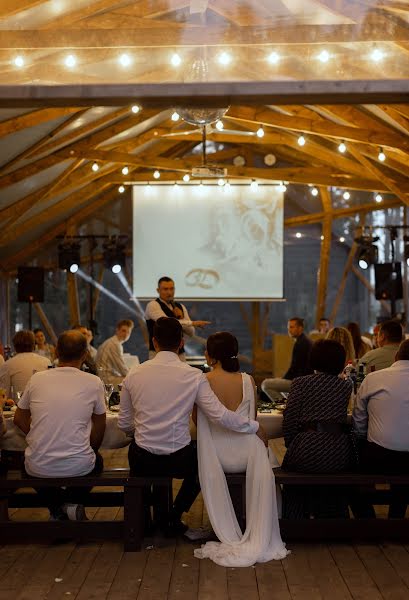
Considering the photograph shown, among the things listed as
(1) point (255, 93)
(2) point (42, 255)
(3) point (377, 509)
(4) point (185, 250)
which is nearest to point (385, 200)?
(4) point (185, 250)

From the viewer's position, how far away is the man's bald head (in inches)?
203

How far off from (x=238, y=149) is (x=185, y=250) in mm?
4266

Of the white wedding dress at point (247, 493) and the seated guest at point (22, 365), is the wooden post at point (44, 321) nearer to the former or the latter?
the seated guest at point (22, 365)

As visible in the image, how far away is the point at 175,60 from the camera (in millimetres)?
4879

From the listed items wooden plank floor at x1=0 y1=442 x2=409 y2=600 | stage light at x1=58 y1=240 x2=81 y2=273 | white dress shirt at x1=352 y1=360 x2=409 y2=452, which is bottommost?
wooden plank floor at x1=0 y1=442 x2=409 y2=600

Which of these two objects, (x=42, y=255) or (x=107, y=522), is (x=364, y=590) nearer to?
(x=107, y=522)

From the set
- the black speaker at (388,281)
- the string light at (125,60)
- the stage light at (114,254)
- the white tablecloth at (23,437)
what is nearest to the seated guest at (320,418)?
the white tablecloth at (23,437)

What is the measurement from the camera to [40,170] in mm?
13195

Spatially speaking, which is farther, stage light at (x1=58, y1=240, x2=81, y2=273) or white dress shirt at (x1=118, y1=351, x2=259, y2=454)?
stage light at (x1=58, y1=240, x2=81, y2=273)

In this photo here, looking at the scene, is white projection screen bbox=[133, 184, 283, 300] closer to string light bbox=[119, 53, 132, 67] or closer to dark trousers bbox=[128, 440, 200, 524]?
dark trousers bbox=[128, 440, 200, 524]

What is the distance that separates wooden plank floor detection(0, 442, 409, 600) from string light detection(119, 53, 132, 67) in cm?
255

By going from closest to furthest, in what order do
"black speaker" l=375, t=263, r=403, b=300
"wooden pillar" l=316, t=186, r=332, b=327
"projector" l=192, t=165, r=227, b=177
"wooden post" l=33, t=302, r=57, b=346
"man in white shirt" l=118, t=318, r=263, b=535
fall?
"man in white shirt" l=118, t=318, r=263, b=535 < "projector" l=192, t=165, r=227, b=177 < "black speaker" l=375, t=263, r=403, b=300 < "wooden pillar" l=316, t=186, r=332, b=327 < "wooden post" l=33, t=302, r=57, b=346

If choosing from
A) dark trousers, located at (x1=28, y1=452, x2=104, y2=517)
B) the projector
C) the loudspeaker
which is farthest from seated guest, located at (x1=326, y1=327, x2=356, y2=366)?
the loudspeaker

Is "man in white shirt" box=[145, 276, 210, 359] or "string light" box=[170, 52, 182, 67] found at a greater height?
"string light" box=[170, 52, 182, 67]
